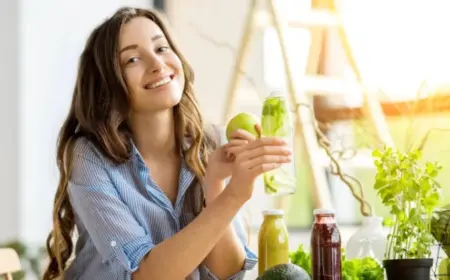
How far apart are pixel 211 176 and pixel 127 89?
245 mm

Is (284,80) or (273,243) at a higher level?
(284,80)

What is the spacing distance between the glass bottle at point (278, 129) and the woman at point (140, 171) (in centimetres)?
7

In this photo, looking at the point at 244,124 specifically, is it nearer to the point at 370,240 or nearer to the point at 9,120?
the point at 370,240

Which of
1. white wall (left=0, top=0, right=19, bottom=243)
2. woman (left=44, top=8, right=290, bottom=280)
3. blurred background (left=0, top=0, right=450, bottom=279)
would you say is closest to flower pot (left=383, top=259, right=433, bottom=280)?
woman (left=44, top=8, right=290, bottom=280)

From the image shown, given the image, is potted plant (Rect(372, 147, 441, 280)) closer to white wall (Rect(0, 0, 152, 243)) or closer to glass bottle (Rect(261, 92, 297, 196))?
glass bottle (Rect(261, 92, 297, 196))

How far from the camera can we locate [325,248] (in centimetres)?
105

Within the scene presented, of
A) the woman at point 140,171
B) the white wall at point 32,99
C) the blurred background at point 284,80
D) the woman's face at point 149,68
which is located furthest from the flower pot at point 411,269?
the white wall at point 32,99

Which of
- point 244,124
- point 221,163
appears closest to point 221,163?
point 221,163

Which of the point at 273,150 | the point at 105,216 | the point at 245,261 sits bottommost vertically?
the point at 245,261

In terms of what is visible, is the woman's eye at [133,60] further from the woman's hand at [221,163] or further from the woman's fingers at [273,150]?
the woman's fingers at [273,150]

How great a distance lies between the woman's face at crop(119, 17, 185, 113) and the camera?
1343 millimetres

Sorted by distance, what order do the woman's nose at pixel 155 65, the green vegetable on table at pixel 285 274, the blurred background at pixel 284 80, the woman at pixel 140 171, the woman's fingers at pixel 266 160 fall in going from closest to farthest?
the green vegetable on table at pixel 285 274 → the woman's fingers at pixel 266 160 → the woman at pixel 140 171 → the woman's nose at pixel 155 65 → the blurred background at pixel 284 80

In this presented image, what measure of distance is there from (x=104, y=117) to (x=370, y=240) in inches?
23.7

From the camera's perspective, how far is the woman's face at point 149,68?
4.41 feet
